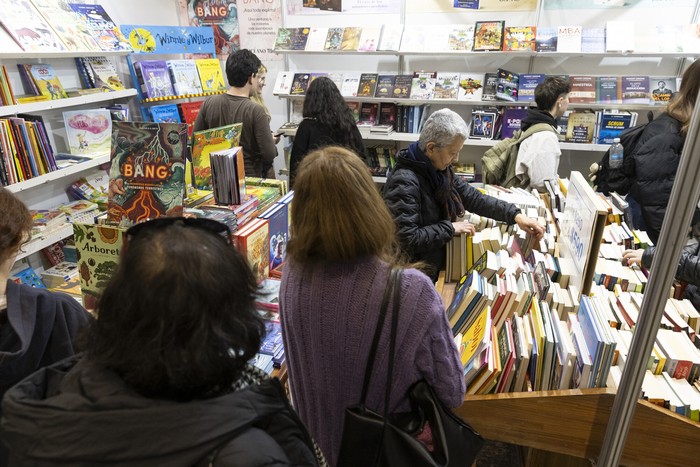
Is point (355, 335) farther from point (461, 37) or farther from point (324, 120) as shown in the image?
point (461, 37)

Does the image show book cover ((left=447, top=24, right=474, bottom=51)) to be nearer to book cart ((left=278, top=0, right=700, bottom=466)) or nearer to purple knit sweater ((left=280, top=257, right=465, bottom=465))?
book cart ((left=278, top=0, right=700, bottom=466))

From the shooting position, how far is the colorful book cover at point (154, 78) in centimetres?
407

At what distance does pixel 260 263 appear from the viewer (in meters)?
1.75

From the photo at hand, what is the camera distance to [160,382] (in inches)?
27.3

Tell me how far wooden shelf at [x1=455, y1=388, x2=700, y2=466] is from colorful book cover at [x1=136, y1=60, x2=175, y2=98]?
3.88 meters

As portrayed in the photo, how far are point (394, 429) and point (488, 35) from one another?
405 centimetres

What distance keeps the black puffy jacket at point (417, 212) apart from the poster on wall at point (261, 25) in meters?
3.76

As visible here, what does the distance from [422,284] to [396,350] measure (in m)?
0.18

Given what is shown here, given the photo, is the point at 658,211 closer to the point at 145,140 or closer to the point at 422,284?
the point at 422,284

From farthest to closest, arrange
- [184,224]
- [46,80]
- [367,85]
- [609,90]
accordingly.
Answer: [367,85]
[609,90]
[46,80]
[184,224]

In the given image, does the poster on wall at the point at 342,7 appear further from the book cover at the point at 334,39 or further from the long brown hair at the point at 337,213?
the long brown hair at the point at 337,213

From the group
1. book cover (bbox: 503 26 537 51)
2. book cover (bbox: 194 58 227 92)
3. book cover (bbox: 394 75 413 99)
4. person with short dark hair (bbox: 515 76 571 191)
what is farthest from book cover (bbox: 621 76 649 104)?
book cover (bbox: 194 58 227 92)

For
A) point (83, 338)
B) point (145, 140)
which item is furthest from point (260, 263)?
point (83, 338)

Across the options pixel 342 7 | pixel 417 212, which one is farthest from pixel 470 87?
pixel 417 212
